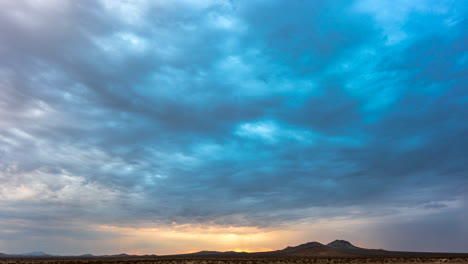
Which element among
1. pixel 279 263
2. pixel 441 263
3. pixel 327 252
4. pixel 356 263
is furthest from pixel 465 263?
pixel 327 252

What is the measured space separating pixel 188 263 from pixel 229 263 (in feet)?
35.5

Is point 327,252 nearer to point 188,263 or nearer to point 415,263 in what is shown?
point 415,263

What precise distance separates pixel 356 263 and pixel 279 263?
20512 mm

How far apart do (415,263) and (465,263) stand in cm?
1131

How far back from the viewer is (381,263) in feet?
300

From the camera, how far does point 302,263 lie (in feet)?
315

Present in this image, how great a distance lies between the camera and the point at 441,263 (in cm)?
9025

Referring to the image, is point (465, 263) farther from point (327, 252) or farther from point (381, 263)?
point (327, 252)

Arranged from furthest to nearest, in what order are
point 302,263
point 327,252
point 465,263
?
point 327,252
point 302,263
point 465,263

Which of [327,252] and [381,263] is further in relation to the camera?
[327,252]

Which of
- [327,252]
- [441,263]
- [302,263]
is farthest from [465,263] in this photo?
[327,252]

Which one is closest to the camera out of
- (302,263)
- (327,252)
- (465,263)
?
(465,263)

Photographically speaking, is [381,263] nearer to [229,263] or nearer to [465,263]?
[465,263]

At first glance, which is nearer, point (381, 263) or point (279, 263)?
point (381, 263)
